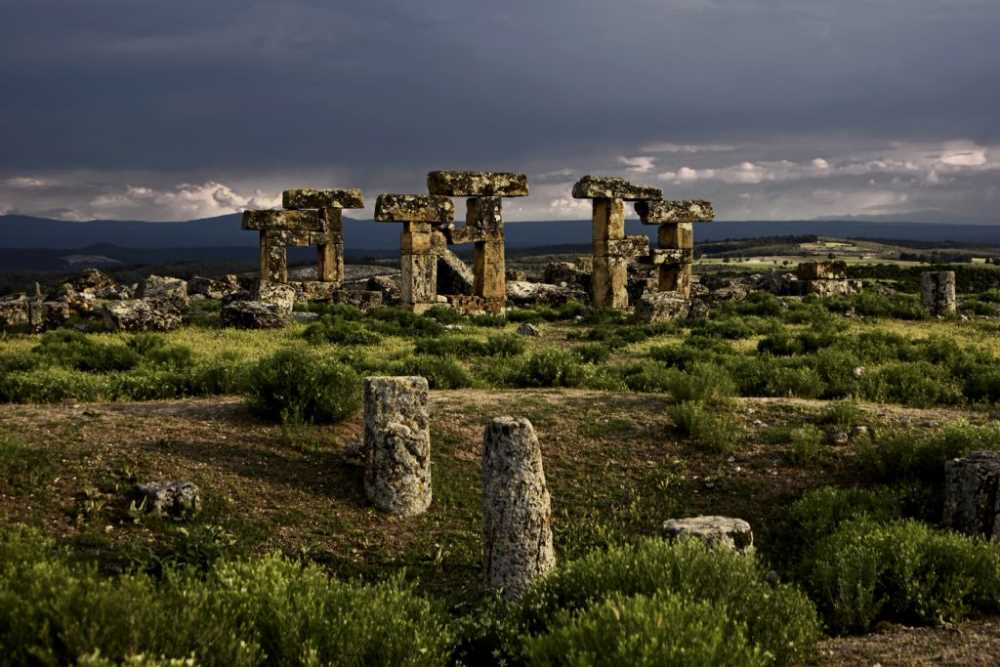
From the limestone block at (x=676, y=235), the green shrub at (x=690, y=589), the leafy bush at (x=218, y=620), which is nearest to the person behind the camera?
the leafy bush at (x=218, y=620)

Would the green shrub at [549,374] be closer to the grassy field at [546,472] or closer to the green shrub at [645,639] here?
the grassy field at [546,472]

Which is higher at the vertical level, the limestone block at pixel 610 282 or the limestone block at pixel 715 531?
the limestone block at pixel 610 282

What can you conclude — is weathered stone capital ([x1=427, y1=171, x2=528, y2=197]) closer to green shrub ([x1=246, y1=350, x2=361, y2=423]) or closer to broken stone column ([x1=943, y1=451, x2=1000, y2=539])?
green shrub ([x1=246, y1=350, x2=361, y2=423])

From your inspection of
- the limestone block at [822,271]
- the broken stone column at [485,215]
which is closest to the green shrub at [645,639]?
the broken stone column at [485,215]

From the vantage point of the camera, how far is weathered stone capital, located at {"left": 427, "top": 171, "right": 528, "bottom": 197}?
31.5 metres

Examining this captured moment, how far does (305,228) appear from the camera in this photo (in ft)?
117

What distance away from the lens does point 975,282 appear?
2051 inches

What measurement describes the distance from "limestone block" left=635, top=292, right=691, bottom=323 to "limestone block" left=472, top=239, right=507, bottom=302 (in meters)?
5.45

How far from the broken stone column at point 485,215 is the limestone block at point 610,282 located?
3775 mm

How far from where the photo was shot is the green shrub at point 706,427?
535 inches

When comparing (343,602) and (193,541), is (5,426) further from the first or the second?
(343,602)

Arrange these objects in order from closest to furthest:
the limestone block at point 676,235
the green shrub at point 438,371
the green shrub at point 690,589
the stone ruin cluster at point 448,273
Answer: the green shrub at point 690,589
the green shrub at point 438,371
the stone ruin cluster at point 448,273
the limestone block at point 676,235

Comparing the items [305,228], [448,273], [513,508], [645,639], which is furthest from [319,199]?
[645,639]

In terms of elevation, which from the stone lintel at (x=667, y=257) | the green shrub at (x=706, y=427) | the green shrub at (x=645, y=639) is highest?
the stone lintel at (x=667, y=257)
